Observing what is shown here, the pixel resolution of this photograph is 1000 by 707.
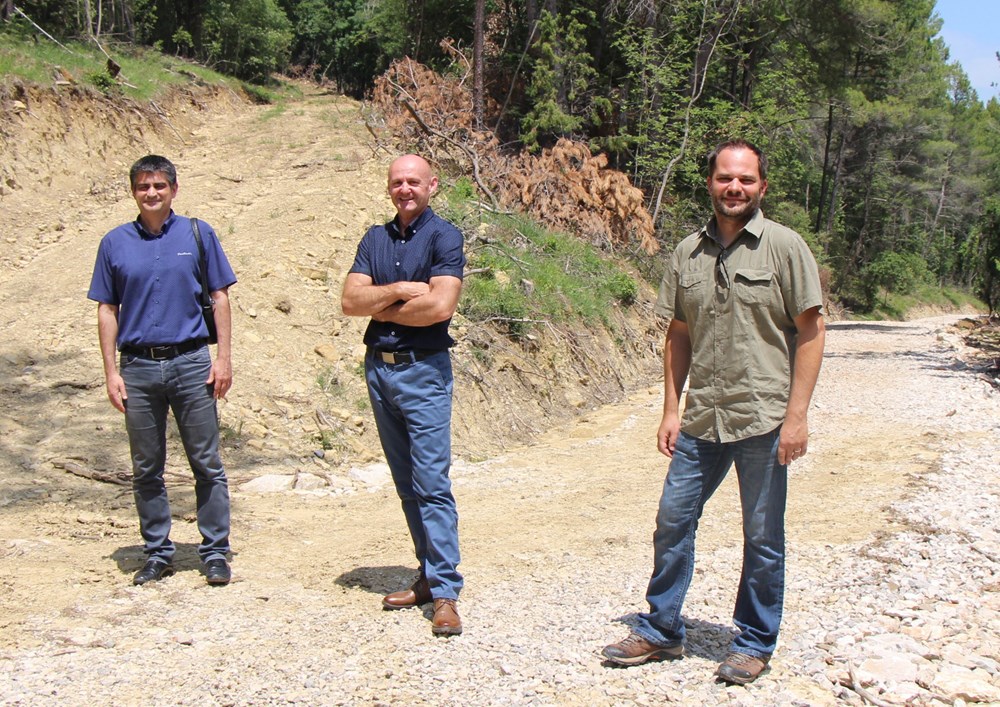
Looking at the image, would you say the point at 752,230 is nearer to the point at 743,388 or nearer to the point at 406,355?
the point at 743,388

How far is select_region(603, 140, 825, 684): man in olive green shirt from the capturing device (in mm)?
3260

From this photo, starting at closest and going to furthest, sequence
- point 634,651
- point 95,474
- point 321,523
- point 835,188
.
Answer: point 634,651, point 321,523, point 95,474, point 835,188

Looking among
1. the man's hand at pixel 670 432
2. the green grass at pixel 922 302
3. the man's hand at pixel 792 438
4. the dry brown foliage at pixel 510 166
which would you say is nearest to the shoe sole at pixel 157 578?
the man's hand at pixel 670 432

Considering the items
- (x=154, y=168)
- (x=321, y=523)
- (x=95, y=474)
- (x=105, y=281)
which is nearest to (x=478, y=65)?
(x=95, y=474)

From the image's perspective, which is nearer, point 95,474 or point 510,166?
point 95,474

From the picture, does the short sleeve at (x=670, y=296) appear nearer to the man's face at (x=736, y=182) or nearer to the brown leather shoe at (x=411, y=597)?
the man's face at (x=736, y=182)

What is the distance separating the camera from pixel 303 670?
3.51 meters

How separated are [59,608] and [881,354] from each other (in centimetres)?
1559

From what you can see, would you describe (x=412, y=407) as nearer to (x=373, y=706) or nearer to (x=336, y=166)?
(x=373, y=706)

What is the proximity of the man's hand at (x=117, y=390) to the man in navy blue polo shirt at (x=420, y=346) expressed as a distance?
1.28 m

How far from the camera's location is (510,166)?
1467 cm

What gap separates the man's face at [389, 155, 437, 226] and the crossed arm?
0.34m

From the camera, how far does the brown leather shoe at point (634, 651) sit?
3488 mm

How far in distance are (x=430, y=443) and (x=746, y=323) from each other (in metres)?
1.49
